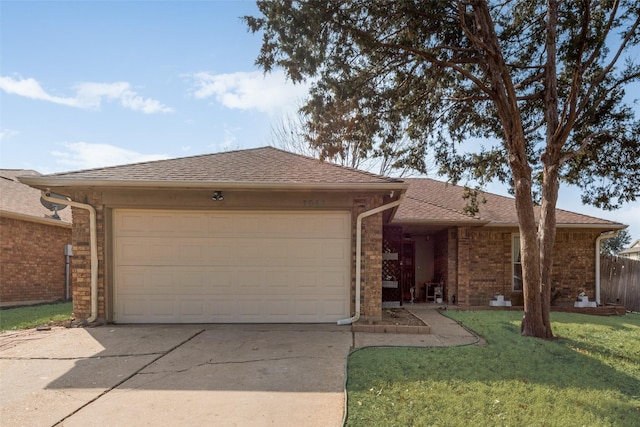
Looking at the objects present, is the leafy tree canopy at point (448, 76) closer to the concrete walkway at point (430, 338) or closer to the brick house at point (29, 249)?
the concrete walkway at point (430, 338)

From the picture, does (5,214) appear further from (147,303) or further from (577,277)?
(577,277)

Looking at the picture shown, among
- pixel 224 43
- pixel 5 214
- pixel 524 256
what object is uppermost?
pixel 224 43

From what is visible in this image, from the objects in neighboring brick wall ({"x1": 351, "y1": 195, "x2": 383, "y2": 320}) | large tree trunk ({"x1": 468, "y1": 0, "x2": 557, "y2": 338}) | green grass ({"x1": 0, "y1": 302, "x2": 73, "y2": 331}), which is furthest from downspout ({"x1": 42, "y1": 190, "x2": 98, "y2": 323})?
large tree trunk ({"x1": 468, "y1": 0, "x2": 557, "y2": 338})

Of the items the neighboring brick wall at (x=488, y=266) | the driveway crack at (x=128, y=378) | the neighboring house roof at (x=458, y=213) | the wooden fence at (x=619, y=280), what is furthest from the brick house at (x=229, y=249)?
the wooden fence at (x=619, y=280)

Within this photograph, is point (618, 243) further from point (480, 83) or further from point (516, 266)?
point (480, 83)

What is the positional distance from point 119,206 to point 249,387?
16.3 feet

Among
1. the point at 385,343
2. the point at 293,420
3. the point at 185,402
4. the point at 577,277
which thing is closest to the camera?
the point at 293,420

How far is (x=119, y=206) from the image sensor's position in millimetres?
7648

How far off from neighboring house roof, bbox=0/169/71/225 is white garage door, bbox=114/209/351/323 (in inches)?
226

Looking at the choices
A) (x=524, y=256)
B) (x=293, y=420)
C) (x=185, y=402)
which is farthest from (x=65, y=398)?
(x=524, y=256)

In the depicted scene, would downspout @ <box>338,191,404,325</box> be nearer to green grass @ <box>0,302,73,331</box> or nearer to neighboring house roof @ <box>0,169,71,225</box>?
green grass @ <box>0,302,73,331</box>

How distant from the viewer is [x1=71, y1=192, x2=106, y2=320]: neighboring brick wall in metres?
7.48

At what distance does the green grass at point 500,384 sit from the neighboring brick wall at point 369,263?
71.0 inches

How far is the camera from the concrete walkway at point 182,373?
3734mm
